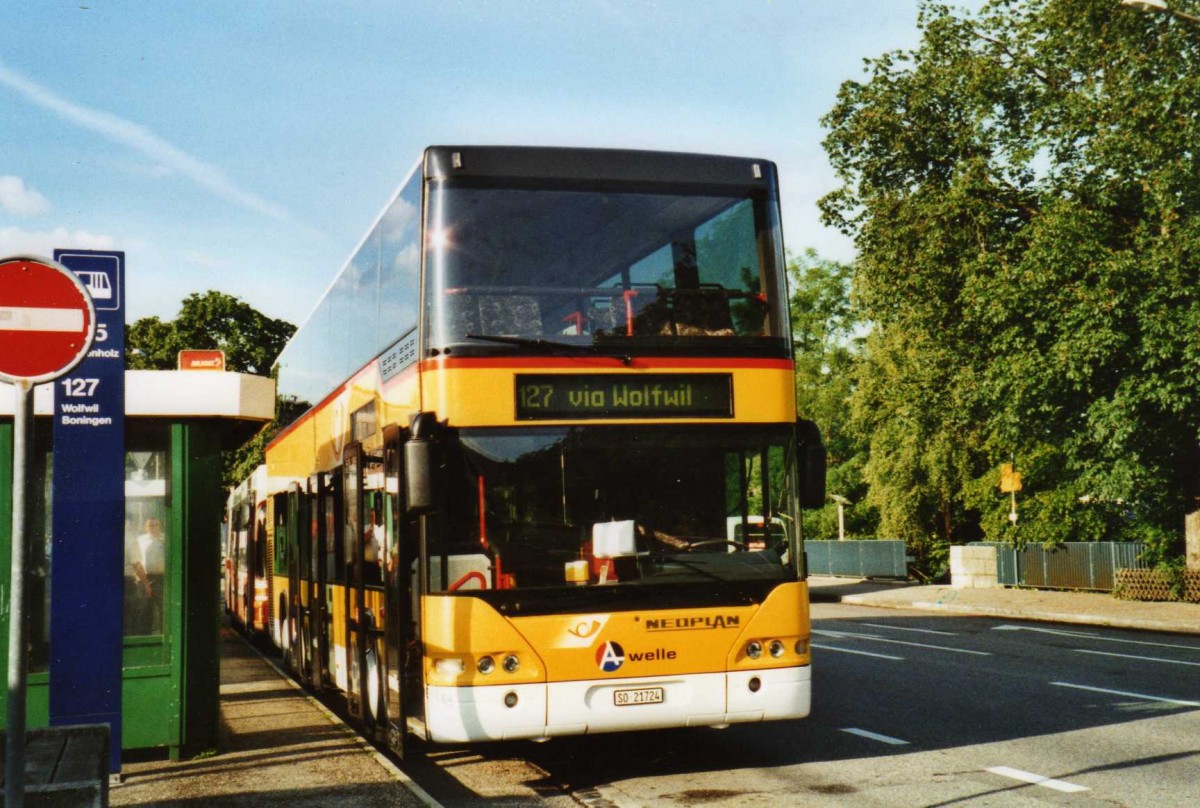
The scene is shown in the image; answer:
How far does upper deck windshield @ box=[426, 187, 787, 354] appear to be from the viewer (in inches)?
333

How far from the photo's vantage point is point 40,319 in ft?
17.0

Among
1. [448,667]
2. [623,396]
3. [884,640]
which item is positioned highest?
[623,396]

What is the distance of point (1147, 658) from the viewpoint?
669 inches

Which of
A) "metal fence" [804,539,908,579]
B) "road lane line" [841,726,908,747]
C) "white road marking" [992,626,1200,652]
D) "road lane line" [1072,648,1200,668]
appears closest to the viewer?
"road lane line" [841,726,908,747]

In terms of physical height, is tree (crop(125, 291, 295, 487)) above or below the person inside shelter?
above

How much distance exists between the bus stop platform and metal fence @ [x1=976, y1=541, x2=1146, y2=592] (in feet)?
77.3

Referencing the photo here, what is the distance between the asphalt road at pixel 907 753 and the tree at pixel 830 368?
41.2 metres

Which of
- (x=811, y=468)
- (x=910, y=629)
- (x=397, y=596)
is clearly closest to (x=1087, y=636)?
(x=910, y=629)

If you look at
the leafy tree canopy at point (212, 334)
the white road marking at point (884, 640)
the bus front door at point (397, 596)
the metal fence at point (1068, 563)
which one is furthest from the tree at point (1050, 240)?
the leafy tree canopy at point (212, 334)

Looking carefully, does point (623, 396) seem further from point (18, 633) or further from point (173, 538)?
point (18, 633)

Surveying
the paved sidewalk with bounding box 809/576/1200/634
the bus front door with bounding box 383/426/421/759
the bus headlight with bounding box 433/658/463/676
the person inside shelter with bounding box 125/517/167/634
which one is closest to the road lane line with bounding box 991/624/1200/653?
the paved sidewalk with bounding box 809/576/1200/634

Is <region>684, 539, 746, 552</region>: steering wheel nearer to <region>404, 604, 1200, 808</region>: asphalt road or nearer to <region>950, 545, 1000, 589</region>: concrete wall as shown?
<region>404, 604, 1200, 808</region>: asphalt road

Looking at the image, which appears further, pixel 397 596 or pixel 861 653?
pixel 861 653

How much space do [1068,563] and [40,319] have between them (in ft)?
106
